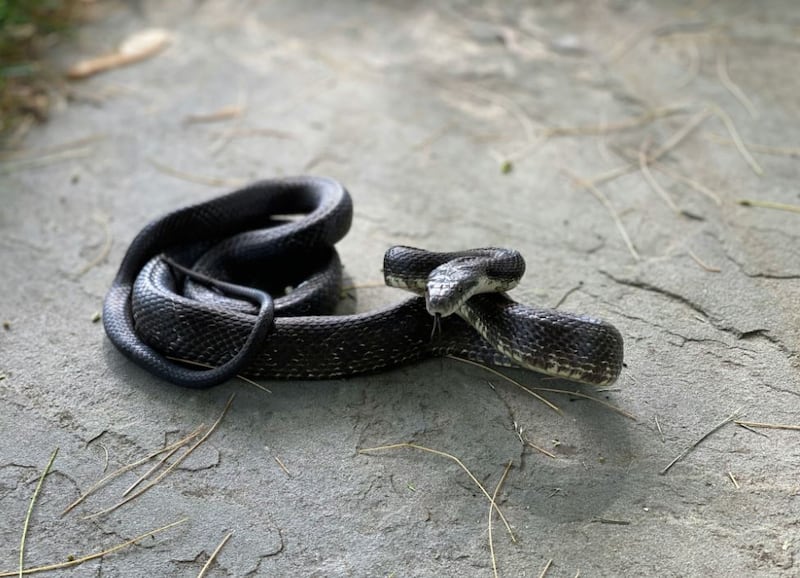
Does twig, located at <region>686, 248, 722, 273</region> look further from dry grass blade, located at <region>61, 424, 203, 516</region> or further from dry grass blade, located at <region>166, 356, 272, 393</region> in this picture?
dry grass blade, located at <region>61, 424, 203, 516</region>

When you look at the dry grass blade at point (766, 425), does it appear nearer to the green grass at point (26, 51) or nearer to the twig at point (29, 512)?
the twig at point (29, 512)

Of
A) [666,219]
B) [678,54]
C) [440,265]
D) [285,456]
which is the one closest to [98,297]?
[285,456]

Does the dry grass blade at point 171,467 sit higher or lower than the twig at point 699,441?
lower

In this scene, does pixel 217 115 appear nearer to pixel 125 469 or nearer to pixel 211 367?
pixel 211 367

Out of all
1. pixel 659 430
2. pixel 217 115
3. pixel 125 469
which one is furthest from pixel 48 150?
pixel 659 430

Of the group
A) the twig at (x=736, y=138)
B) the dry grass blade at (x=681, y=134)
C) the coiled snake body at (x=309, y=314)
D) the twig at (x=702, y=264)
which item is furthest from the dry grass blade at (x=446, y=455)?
the twig at (x=736, y=138)

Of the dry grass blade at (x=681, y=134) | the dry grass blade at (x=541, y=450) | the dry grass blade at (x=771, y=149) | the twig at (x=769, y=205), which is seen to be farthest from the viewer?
the dry grass blade at (x=681, y=134)
